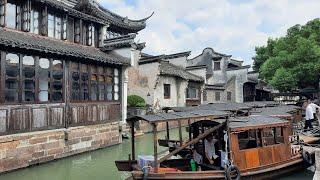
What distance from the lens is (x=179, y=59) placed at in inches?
1227

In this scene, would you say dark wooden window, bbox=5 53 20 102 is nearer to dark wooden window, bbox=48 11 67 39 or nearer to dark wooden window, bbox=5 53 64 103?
dark wooden window, bbox=5 53 64 103

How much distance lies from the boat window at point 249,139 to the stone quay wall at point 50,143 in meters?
6.64

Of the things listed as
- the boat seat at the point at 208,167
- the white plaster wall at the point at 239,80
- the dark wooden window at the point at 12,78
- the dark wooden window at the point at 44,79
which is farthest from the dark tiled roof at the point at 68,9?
the white plaster wall at the point at 239,80

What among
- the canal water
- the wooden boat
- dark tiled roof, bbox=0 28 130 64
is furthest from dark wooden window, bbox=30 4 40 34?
the wooden boat

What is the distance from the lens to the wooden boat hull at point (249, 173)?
8453 mm

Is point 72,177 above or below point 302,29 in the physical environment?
below

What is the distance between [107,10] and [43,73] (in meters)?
14.4

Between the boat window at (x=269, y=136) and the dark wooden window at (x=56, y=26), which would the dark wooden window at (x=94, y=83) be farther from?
the boat window at (x=269, y=136)

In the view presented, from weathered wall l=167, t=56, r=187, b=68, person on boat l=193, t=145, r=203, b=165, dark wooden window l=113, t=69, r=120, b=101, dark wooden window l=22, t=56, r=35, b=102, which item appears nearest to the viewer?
person on boat l=193, t=145, r=203, b=165

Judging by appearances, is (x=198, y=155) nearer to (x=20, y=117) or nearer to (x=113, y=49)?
(x=20, y=117)

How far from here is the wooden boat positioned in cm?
876

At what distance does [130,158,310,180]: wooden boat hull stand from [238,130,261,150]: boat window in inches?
30.8

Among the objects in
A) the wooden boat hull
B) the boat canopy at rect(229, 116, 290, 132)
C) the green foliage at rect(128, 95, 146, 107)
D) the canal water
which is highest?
the green foliage at rect(128, 95, 146, 107)

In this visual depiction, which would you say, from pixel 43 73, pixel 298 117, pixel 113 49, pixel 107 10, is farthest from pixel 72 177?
pixel 107 10
